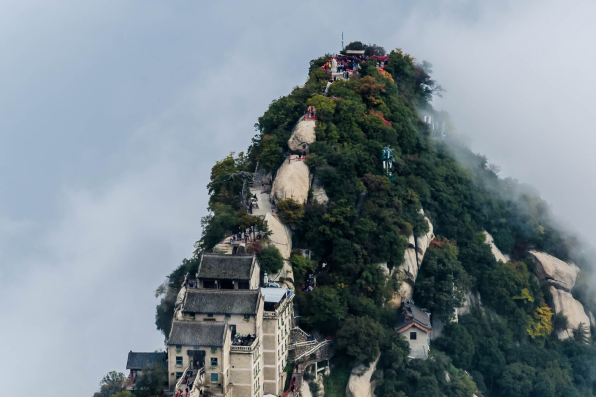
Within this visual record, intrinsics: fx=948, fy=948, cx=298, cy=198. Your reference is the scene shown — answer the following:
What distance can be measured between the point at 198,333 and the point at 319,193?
75.4ft

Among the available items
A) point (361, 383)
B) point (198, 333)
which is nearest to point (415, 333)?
point (361, 383)

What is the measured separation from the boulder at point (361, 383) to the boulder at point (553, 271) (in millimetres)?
26980

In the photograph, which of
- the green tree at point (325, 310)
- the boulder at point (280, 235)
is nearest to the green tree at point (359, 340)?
the green tree at point (325, 310)

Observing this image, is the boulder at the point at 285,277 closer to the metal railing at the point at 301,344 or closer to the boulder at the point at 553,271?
the metal railing at the point at 301,344

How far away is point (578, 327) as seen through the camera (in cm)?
9125

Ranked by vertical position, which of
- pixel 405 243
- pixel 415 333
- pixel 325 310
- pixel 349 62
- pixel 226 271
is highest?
pixel 349 62

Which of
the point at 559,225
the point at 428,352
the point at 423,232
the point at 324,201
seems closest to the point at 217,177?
the point at 324,201

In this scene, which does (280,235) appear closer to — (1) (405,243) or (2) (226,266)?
A: (2) (226,266)

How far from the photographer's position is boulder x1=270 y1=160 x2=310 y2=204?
3100 inches

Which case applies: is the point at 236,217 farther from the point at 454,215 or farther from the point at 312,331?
the point at 454,215

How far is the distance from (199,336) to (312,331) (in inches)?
562

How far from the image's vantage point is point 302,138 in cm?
8462

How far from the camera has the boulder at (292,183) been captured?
78.8 metres

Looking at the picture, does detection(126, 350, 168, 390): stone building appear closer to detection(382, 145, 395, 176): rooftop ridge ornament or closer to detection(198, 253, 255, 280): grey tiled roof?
detection(198, 253, 255, 280): grey tiled roof
